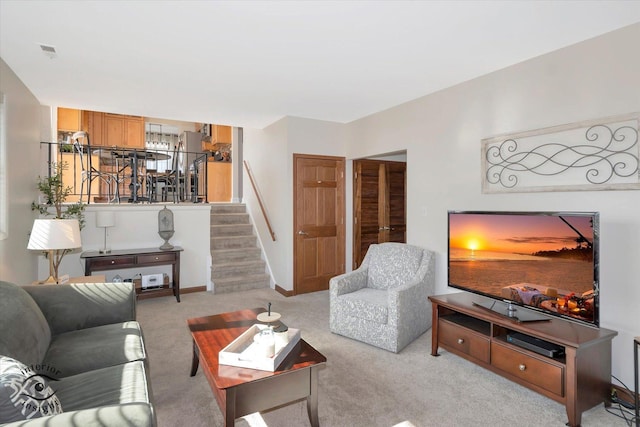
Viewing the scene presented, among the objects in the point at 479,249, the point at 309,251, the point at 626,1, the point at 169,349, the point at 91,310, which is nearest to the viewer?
the point at 626,1

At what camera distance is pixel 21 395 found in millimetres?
1104

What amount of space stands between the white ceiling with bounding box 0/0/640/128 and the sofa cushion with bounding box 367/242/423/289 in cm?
178

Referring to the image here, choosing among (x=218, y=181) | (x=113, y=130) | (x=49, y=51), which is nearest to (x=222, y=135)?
(x=218, y=181)

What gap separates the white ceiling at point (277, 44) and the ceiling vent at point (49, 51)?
1.6 inches

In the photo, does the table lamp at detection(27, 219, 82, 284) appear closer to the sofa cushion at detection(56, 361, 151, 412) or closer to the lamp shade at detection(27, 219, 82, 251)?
the lamp shade at detection(27, 219, 82, 251)

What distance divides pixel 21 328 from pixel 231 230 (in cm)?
438

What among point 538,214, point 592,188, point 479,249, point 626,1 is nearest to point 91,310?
point 479,249

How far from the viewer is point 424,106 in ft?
13.2

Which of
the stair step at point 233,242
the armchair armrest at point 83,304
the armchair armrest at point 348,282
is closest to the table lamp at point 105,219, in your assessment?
the stair step at point 233,242

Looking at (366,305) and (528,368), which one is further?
(366,305)

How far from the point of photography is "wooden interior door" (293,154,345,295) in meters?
5.09

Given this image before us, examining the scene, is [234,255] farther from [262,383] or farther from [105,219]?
[262,383]

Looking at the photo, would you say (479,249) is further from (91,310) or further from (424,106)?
(91,310)

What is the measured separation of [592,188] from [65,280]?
4765 mm
